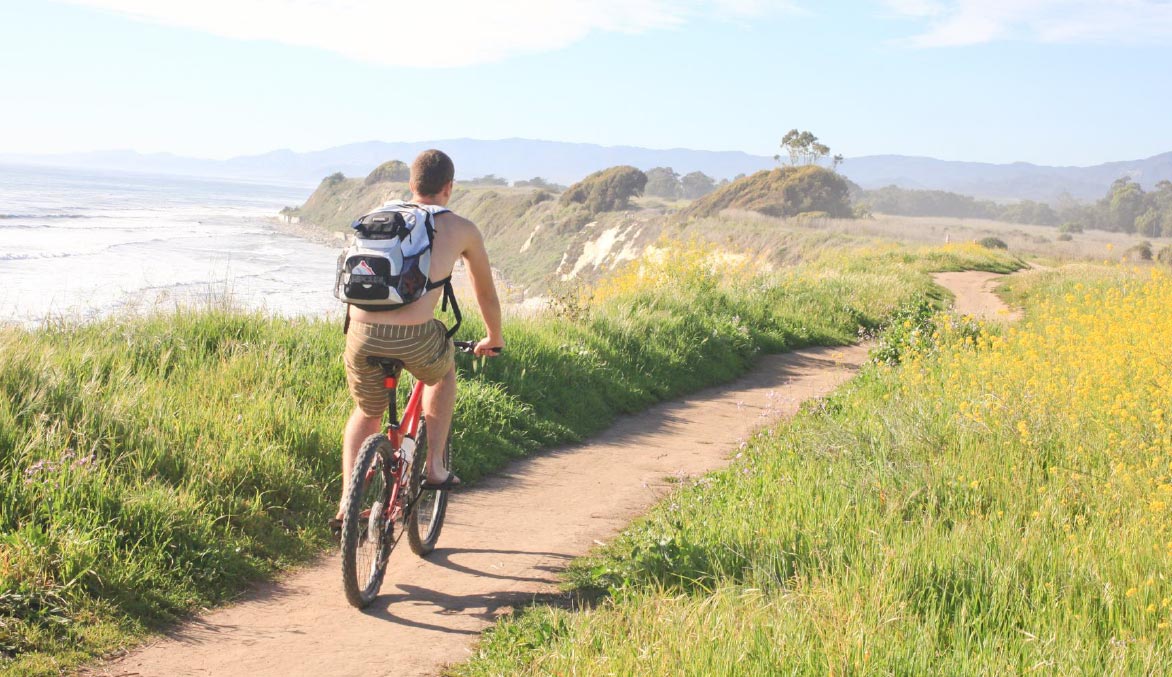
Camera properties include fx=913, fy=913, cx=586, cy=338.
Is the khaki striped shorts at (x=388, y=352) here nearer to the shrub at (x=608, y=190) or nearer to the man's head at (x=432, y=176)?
the man's head at (x=432, y=176)

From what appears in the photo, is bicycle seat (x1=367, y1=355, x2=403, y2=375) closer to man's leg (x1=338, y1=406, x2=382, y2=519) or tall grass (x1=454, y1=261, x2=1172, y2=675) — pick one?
man's leg (x1=338, y1=406, x2=382, y2=519)

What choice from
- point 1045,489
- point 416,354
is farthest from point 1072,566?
point 416,354

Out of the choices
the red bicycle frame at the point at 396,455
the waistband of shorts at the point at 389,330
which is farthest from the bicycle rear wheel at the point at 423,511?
the waistband of shorts at the point at 389,330

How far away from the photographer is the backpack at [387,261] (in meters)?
3.98

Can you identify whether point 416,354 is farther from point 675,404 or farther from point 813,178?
point 813,178

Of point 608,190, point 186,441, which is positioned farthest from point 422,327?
point 608,190

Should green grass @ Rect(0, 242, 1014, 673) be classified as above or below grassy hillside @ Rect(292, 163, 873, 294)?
below

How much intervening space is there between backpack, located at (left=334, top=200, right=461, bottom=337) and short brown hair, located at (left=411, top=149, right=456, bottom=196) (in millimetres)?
242

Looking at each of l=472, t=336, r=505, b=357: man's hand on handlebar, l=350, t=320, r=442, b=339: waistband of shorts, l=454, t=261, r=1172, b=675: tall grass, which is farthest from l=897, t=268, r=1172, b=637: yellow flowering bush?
l=350, t=320, r=442, b=339: waistband of shorts

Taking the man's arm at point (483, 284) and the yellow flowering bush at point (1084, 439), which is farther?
the man's arm at point (483, 284)

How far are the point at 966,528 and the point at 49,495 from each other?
14.5 feet

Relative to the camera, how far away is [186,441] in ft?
17.6

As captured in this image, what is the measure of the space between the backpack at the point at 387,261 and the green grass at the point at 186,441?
1.64 meters

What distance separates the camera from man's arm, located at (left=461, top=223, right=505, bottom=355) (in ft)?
14.2
